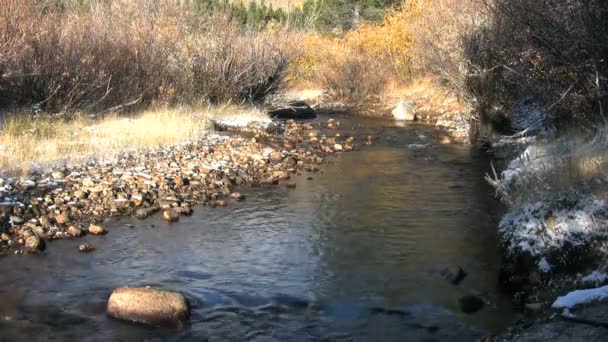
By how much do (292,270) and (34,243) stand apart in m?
3.58

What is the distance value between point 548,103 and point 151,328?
8029 millimetres

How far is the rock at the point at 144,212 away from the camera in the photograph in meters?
10.8

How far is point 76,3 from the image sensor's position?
2095cm

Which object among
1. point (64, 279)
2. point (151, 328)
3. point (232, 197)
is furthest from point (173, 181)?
point (151, 328)

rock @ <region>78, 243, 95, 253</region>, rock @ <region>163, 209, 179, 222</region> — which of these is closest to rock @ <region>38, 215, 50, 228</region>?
rock @ <region>78, 243, 95, 253</region>

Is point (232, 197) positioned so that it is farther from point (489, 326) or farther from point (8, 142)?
point (489, 326)

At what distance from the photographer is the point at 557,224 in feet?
24.8

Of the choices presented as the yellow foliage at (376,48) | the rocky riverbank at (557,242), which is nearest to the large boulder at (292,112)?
the yellow foliage at (376,48)

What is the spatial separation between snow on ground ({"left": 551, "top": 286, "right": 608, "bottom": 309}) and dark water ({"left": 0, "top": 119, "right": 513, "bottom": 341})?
71cm

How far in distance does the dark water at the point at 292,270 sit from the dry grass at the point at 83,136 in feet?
10.1

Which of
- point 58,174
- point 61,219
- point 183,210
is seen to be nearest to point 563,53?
point 183,210

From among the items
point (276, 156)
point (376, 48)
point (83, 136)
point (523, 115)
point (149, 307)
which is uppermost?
point (376, 48)

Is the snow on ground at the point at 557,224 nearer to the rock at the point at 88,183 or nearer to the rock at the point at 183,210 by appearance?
the rock at the point at 183,210

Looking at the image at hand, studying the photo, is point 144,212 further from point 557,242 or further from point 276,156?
point 557,242
